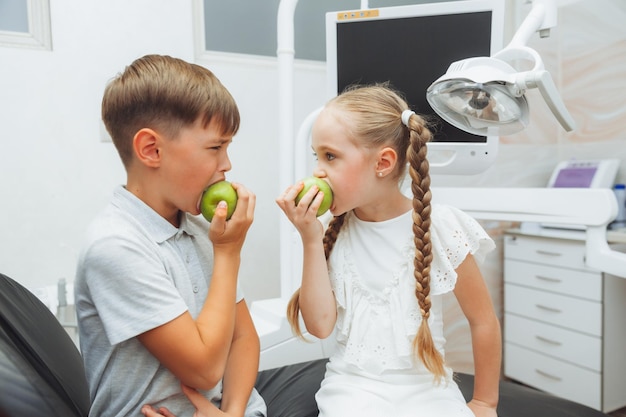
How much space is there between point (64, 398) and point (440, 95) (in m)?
0.83

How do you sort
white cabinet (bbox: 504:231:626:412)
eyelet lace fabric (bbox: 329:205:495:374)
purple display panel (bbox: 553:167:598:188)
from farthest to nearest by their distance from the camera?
purple display panel (bbox: 553:167:598:188) → white cabinet (bbox: 504:231:626:412) → eyelet lace fabric (bbox: 329:205:495:374)

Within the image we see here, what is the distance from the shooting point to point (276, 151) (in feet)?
7.04

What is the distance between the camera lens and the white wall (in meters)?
1.64

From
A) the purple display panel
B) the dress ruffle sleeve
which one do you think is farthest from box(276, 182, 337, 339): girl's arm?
the purple display panel

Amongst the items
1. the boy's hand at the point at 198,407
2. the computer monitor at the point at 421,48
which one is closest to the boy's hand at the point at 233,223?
the boy's hand at the point at 198,407

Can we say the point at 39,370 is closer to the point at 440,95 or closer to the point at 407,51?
the point at 440,95

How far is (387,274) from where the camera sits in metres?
1.12

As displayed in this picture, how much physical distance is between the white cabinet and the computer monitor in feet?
3.36

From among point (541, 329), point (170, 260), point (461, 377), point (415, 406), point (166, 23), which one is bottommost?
point (541, 329)

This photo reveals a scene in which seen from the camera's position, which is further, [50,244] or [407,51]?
[50,244]

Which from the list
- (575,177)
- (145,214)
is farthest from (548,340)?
(145,214)

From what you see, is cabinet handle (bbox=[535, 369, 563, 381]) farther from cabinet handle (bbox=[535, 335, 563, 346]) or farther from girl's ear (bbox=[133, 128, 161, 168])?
girl's ear (bbox=[133, 128, 161, 168])

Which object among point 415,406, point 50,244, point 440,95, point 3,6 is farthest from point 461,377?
point 3,6

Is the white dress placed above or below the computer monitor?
below
